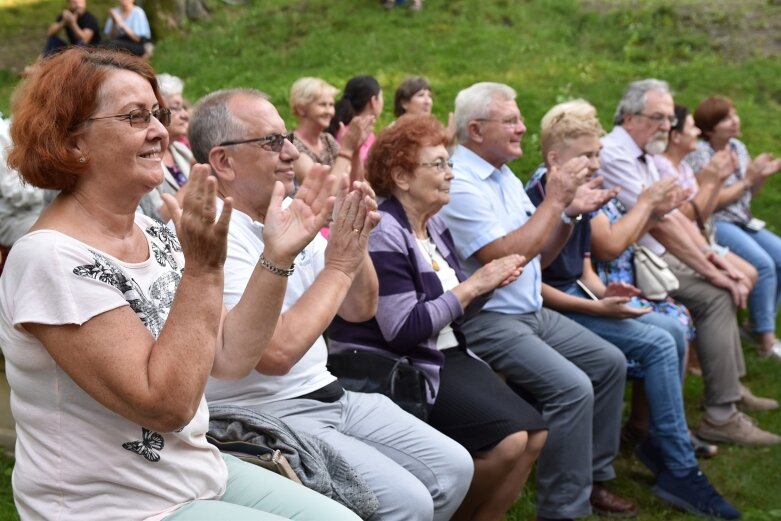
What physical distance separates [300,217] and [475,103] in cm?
246

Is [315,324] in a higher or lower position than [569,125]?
lower

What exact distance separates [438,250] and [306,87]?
2692mm

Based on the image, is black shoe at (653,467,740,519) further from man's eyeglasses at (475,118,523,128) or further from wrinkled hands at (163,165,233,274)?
wrinkled hands at (163,165,233,274)

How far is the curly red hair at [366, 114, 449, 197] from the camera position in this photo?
4.30 m

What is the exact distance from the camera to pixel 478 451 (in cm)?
398

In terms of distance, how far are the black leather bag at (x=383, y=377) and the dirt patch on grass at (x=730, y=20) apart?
9.50 m

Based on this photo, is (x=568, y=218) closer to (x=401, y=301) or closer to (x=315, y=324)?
(x=401, y=301)

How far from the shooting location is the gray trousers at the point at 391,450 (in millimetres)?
3184

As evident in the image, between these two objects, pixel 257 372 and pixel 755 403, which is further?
pixel 755 403

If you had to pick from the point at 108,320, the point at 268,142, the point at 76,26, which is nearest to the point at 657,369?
the point at 268,142

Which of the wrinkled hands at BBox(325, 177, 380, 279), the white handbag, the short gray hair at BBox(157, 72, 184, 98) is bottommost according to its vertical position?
the white handbag

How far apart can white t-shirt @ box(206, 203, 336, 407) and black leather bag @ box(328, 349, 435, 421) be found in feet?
0.80

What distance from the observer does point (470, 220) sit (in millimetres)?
4766

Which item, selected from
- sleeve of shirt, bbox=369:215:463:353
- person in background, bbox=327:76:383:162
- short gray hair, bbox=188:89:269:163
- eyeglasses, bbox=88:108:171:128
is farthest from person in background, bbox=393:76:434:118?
eyeglasses, bbox=88:108:171:128
